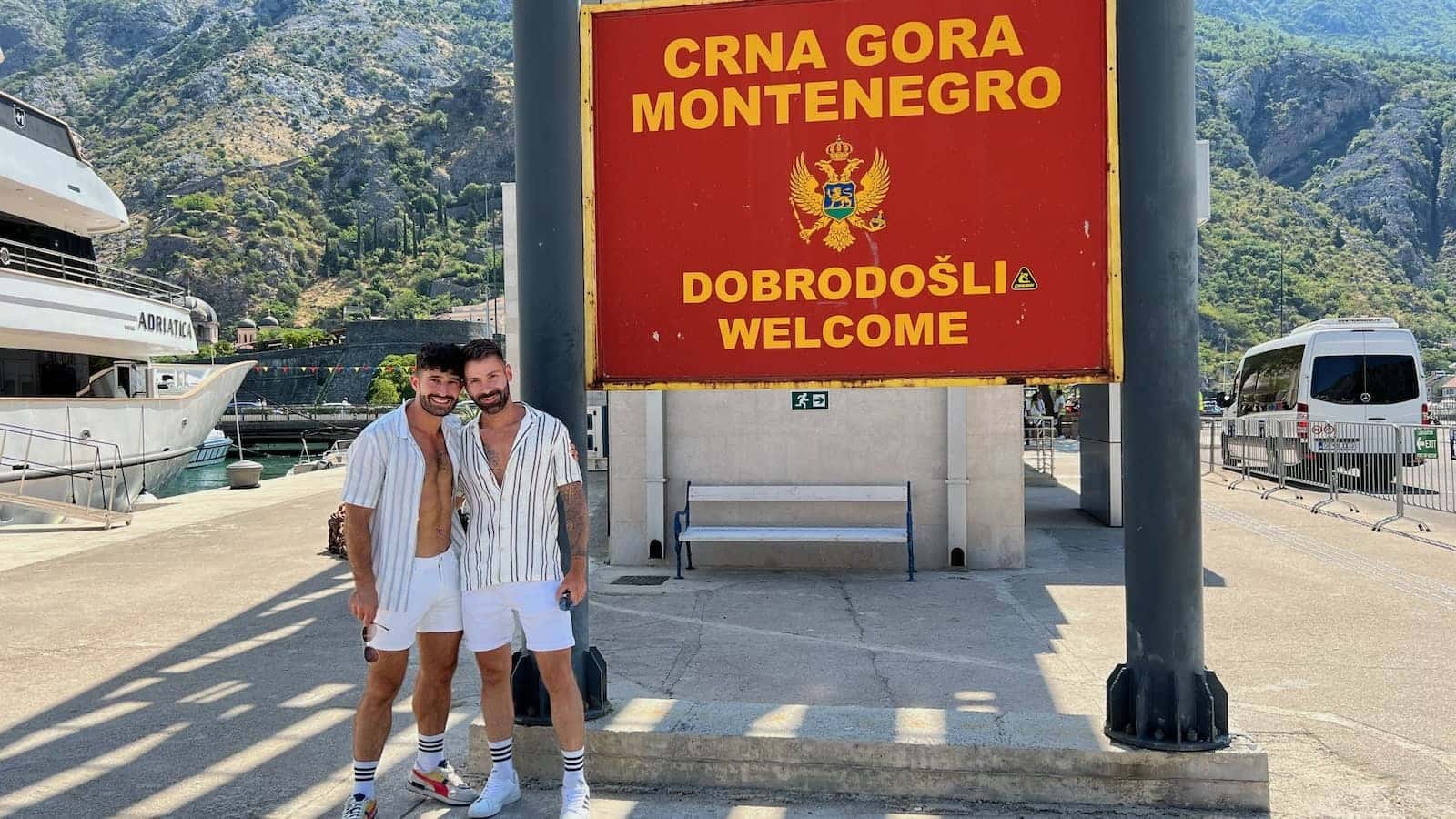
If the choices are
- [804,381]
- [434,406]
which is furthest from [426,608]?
[804,381]

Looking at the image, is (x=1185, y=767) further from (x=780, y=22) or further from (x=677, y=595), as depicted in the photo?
(x=677, y=595)

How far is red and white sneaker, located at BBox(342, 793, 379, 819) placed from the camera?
11.6 ft

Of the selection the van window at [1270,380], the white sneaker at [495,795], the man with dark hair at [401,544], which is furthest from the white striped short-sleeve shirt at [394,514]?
the van window at [1270,380]

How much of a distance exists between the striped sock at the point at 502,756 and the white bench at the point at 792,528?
5266 millimetres

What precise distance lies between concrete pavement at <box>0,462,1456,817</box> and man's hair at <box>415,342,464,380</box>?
5.70 ft

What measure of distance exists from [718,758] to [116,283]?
24.5 m

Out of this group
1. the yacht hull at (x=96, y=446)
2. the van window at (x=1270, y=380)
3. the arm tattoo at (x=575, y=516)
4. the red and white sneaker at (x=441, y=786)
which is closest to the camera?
the arm tattoo at (x=575, y=516)

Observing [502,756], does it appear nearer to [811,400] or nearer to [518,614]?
[518,614]

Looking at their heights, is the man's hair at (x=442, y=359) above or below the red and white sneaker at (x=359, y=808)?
above

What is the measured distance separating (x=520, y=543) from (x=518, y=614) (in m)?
0.29

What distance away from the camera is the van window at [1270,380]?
18.5 m

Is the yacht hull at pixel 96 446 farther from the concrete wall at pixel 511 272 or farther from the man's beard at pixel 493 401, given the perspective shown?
the man's beard at pixel 493 401

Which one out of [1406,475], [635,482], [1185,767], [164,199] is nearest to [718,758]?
[1185,767]

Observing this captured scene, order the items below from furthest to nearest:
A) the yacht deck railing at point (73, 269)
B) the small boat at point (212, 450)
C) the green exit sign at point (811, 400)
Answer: the small boat at point (212, 450) < the yacht deck railing at point (73, 269) < the green exit sign at point (811, 400)
